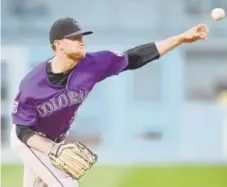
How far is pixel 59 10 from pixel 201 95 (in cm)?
189

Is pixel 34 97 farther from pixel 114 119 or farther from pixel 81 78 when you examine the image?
pixel 114 119

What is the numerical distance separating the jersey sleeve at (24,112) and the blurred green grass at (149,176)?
110 inches

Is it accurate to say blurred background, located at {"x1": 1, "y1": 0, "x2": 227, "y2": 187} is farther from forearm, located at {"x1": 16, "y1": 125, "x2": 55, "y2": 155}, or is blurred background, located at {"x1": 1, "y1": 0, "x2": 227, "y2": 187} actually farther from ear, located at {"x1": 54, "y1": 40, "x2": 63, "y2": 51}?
ear, located at {"x1": 54, "y1": 40, "x2": 63, "y2": 51}

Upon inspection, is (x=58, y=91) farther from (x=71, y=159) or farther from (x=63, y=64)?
(x=71, y=159)

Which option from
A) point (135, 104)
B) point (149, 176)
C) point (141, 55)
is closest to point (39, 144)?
point (141, 55)

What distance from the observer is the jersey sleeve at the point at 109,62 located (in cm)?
375

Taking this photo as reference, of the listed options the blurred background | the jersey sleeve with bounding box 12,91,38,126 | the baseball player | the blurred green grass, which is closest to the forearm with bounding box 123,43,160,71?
the baseball player

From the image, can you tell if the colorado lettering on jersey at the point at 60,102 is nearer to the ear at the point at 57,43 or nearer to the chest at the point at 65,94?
the chest at the point at 65,94

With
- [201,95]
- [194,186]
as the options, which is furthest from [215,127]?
[201,95]

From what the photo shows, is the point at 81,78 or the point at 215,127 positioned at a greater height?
the point at 81,78

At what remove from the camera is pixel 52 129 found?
3838mm

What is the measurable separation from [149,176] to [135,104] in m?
1.60

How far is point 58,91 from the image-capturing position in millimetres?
3695

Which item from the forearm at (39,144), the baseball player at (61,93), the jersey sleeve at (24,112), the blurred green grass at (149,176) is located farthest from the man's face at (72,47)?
the blurred green grass at (149,176)
